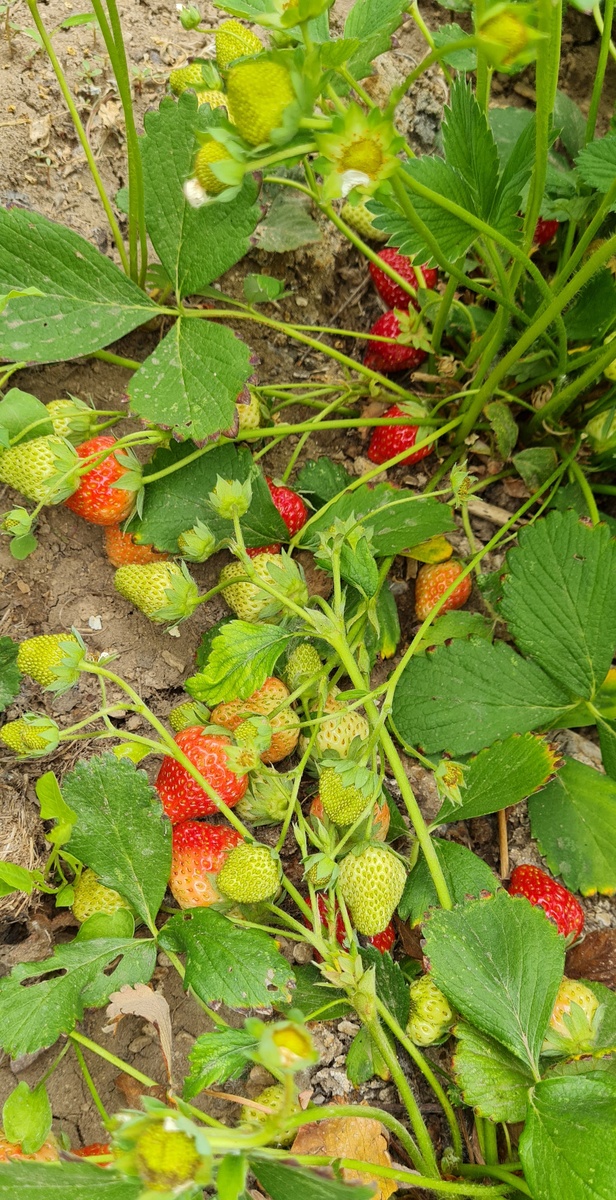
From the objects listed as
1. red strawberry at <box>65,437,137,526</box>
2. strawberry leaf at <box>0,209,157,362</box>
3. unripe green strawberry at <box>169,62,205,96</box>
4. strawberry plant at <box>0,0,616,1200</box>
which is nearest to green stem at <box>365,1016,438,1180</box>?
strawberry plant at <box>0,0,616,1200</box>

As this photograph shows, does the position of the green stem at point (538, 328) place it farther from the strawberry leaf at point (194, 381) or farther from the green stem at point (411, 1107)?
the green stem at point (411, 1107)

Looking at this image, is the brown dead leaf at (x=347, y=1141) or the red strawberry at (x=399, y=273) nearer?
the brown dead leaf at (x=347, y=1141)

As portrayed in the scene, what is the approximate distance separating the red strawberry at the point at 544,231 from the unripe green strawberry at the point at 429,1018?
1366mm

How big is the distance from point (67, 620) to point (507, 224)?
970 mm

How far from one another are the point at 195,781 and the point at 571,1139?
2.18 feet

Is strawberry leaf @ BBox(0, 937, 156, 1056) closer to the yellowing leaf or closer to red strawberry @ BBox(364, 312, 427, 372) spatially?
the yellowing leaf

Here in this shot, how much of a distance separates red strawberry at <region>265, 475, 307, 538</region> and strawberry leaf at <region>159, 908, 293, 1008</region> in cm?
66

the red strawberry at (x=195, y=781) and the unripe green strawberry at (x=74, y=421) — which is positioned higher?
the unripe green strawberry at (x=74, y=421)

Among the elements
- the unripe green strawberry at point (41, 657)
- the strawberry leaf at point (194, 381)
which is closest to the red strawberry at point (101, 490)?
the strawberry leaf at point (194, 381)

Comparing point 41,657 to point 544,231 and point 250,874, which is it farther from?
point 544,231

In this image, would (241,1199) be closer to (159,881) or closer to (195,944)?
(195,944)

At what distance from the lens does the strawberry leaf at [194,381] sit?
119 centimetres

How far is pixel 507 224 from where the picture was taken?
3.73 feet

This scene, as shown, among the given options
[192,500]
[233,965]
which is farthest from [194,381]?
[233,965]
